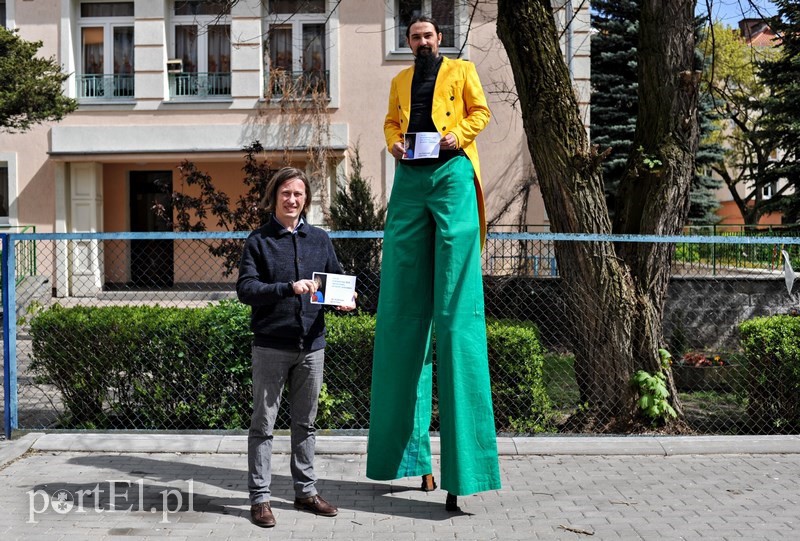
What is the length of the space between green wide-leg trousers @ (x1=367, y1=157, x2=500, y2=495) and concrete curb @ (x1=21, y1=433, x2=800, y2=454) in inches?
44.7

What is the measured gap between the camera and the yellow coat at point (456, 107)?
5398 millimetres

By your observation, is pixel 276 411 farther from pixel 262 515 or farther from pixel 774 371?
pixel 774 371

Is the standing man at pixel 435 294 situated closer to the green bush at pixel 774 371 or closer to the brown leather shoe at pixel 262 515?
the brown leather shoe at pixel 262 515

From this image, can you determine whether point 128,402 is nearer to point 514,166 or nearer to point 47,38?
point 514,166

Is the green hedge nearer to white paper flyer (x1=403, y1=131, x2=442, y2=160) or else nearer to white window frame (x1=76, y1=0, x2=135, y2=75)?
white paper flyer (x1=403, y1=131, x2=442, y2=160)

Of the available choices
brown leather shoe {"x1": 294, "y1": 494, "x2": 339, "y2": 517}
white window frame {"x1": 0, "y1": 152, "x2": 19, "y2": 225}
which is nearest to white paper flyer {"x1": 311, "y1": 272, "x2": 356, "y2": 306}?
brown leather shoe {"x1": 294, "y1": 494, "x2": 339, "y2": 517}

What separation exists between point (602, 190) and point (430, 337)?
2.54 metres

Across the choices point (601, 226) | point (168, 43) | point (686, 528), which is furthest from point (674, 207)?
point (168, 43)

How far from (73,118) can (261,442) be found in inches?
630

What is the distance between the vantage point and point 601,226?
283 inches

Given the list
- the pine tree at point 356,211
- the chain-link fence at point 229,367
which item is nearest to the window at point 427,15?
the pine tree at point 356,211

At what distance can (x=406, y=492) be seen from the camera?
5645 millimetres

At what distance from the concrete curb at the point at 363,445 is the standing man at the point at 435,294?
3.85 ft

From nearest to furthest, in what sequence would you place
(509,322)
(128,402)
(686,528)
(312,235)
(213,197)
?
1. (686,528)
2. (312,235)
3. (128,402)
4. (509,322)
5. (213,197)
